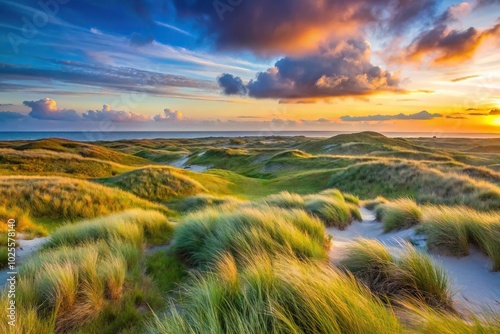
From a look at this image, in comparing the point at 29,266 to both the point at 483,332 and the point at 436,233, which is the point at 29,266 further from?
the point at 436,233

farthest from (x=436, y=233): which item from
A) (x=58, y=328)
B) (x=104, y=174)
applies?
(x=104, y=174)

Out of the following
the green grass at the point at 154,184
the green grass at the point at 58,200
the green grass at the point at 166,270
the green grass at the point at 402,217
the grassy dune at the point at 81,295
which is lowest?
the green grass at the point at 154,184

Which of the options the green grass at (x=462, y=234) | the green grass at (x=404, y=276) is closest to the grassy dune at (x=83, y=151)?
the green grass at (x=462, y=234)

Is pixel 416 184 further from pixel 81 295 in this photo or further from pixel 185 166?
pixel 185 166

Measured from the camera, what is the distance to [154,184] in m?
21.0

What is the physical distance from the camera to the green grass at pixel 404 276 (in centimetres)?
351

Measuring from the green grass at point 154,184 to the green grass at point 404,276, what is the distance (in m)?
17.1

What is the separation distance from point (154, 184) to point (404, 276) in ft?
64.2

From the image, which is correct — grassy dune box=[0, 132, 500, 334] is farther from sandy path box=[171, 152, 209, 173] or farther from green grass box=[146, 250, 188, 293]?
sandy path box=[171, 152, 209, 173]

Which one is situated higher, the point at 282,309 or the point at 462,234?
the point at 282,309

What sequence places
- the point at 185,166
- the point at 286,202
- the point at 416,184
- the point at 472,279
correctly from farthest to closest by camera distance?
the point at 185,166, the point at 416,184, the point at 286,202, the point at 472,279

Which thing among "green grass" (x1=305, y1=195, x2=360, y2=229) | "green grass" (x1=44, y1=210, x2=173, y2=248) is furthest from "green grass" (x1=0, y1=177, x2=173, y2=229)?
"green grass" (x1=305, y1=195, x2=360, y2=229)

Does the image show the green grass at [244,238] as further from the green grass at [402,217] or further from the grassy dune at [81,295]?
the green grass at [402,217]

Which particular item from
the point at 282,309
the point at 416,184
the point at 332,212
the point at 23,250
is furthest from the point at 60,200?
the point at 416,184
